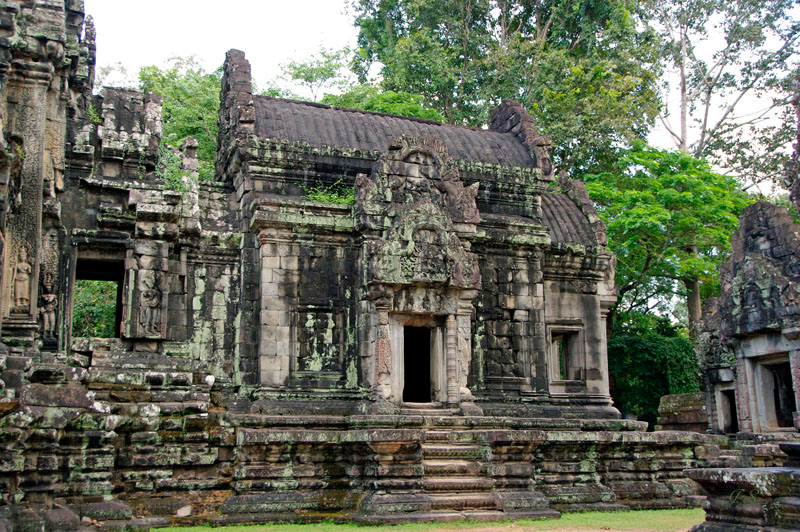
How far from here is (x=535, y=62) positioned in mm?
30625

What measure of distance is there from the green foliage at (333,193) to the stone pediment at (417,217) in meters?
0.63

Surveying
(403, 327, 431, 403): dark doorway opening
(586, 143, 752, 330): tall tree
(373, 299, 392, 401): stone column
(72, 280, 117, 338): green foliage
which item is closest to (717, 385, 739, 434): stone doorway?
(586, 143, 752, 330): tall tree

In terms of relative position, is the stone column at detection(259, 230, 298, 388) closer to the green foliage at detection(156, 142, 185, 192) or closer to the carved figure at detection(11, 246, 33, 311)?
the green foliage at detection(156, 142, 185, 192)

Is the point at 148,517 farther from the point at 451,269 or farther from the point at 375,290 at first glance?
the point at 451,269

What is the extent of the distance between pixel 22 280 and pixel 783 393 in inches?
673

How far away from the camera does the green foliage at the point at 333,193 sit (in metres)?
16.1

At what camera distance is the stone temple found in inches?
472

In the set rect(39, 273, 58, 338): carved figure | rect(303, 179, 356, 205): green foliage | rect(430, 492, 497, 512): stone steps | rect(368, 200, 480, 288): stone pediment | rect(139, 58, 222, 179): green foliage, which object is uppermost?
rect(139, 58, 222, 179): green foliage

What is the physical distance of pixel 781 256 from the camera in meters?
19.6

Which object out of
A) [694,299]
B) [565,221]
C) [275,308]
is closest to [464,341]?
[275,308]

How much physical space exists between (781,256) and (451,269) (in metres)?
9.10

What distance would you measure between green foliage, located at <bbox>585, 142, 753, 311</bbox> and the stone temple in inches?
279

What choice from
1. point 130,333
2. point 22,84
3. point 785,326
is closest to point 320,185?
point 130,333

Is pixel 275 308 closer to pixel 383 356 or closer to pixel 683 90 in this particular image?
pixel 383 356
